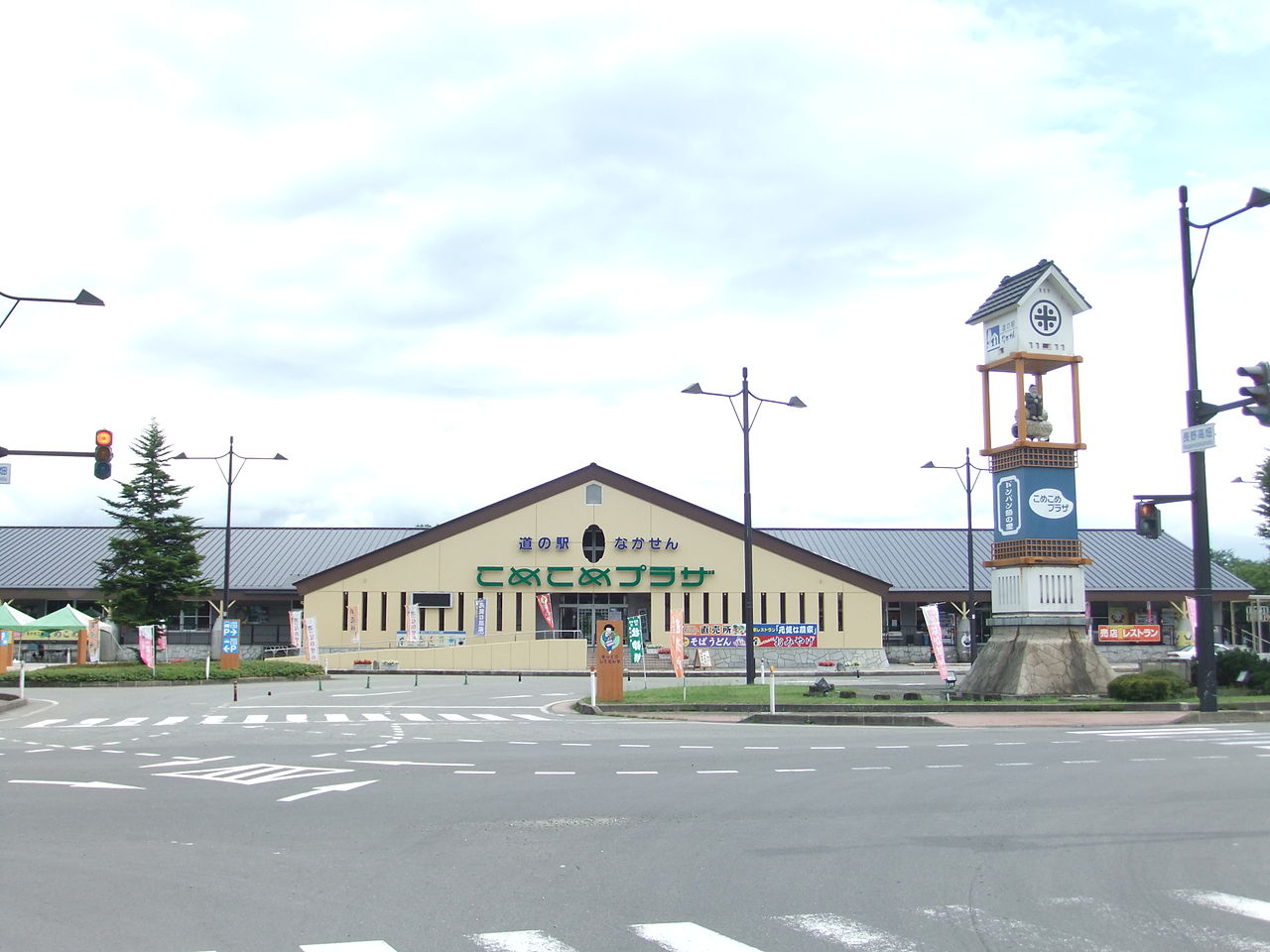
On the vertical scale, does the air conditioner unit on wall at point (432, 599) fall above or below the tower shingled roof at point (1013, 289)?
below


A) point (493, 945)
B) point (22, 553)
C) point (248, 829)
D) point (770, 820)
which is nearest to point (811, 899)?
point (493, 945)

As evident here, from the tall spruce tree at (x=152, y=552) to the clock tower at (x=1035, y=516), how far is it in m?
37.0

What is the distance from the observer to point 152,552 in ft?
170

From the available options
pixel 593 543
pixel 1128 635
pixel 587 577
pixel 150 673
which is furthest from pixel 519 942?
pixel 1128 635

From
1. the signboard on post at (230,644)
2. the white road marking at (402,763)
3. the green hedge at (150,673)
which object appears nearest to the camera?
the white road marking at (402,763)

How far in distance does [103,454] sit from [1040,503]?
66.2ft

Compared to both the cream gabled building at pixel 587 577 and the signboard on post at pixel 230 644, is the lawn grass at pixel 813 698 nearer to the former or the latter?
the signboard on post at pixel 230 644

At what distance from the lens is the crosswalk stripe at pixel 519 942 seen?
6656 millimetres

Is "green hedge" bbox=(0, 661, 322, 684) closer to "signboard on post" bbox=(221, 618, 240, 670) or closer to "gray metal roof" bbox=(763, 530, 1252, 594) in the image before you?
"signboard on post" bbox=(221, 618, 240, 670)

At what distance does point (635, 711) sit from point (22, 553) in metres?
54.2

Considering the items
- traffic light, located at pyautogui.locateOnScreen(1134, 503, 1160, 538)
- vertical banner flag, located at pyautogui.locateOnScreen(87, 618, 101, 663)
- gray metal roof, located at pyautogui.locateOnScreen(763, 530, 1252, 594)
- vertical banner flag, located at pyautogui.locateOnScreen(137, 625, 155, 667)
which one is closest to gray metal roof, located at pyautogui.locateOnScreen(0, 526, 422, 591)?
vertical banner flag, located at pyautogui.locateOnScreen(87, 618, 101, 663)

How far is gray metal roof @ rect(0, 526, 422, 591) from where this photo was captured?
6381 cm

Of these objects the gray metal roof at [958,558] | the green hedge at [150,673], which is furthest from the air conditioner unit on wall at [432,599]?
the gray metal roof at [958,558]

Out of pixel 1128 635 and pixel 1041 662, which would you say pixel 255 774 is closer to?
pixel 1041 662
